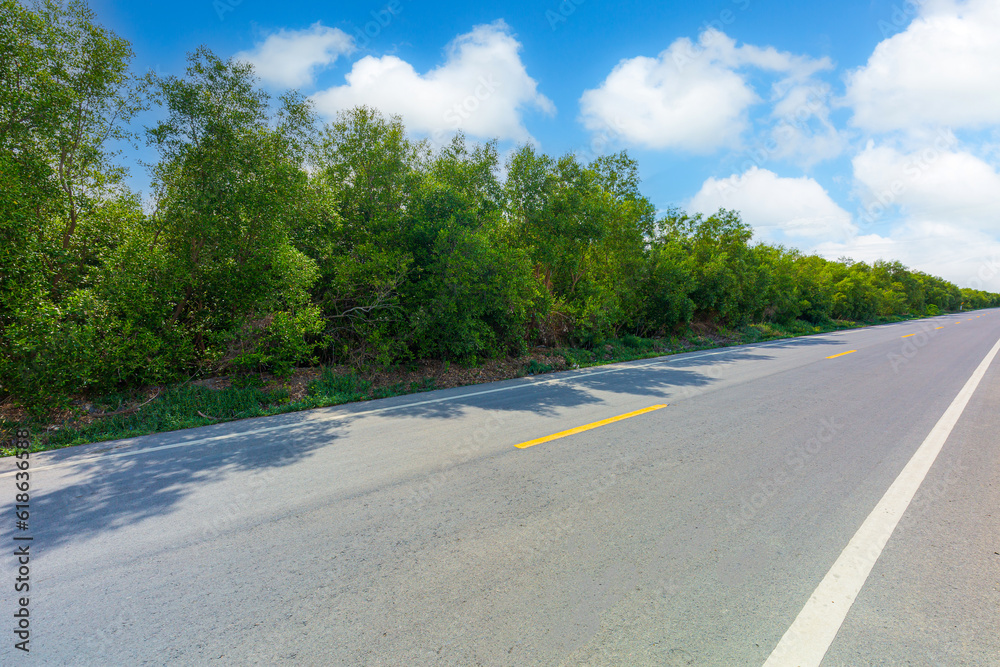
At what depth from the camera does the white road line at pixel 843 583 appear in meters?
2.17

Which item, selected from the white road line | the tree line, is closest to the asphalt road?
the white road line

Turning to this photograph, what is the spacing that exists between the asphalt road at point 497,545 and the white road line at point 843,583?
5cm

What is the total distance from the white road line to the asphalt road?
51 mm

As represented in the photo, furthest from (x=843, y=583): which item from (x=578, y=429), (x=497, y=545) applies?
(x=578, y=429)

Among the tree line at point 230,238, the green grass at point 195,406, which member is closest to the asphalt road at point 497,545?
the green grass at point 195,406

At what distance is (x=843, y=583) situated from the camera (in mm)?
2699

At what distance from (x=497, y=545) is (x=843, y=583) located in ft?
7.07

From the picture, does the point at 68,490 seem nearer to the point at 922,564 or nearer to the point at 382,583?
the point at 382,583

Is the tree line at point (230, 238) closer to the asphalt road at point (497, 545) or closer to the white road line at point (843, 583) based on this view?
the asphalt road at point (497, 545)

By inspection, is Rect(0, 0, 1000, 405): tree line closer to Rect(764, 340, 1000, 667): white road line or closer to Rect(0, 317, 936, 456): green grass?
Rect(0, 317, 936, 456): green grass

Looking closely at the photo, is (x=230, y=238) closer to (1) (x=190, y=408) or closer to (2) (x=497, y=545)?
(1) (x=190, y=408)

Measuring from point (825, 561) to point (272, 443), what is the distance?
556cm

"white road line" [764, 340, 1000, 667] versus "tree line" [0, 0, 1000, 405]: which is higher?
"tree line" [0, 0, 1000, 405]

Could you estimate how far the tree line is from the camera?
6.23 meters
